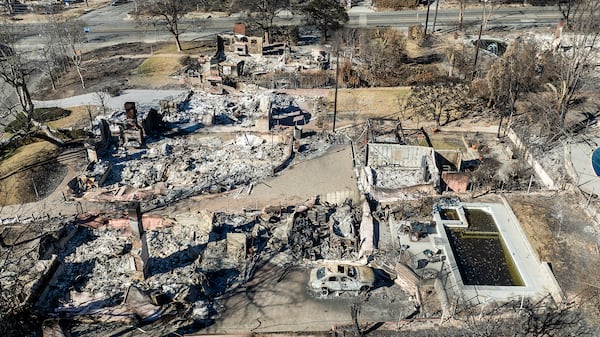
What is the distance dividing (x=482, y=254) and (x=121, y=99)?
→ 102ft

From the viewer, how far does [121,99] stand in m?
42.2

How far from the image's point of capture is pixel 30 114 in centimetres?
3519

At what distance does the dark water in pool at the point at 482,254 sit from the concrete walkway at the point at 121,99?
86.1 ft

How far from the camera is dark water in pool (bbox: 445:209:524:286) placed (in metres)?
22.9

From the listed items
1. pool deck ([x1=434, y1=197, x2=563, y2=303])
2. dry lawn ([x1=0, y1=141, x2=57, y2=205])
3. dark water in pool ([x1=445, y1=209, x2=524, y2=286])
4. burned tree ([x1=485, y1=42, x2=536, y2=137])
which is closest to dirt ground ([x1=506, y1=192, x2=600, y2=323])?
pool deck ([x1=434, y1=197, x2=563, y2=303])

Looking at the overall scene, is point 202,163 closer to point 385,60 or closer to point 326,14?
point 385,60

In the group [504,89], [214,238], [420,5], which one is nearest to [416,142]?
[504,89]

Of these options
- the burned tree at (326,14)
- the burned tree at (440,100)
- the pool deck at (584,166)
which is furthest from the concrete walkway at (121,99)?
the pool deck at (584,166)

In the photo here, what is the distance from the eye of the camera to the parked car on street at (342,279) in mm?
22312

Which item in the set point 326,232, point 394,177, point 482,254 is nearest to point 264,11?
point 394,177

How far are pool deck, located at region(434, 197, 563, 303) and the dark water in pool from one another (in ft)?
1.06

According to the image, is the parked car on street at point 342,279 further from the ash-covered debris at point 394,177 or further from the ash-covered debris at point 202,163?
the ash-covered debris at point 202,163

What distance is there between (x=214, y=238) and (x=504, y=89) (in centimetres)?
2361

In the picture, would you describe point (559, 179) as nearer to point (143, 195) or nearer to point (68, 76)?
point (143, 195)
